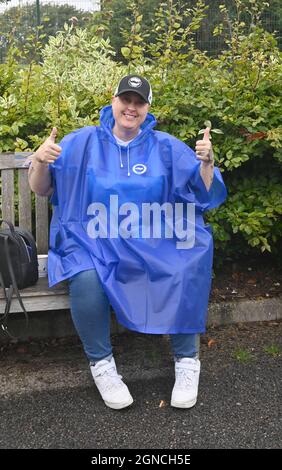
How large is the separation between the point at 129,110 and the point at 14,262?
933 millimetres

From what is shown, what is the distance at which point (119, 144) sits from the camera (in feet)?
9.59

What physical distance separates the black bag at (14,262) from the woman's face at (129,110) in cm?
75

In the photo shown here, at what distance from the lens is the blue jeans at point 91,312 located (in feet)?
8.77

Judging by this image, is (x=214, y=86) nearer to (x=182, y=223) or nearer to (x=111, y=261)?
(x=182, y=223)

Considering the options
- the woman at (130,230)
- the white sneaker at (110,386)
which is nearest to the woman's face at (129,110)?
the woman at (130,230)

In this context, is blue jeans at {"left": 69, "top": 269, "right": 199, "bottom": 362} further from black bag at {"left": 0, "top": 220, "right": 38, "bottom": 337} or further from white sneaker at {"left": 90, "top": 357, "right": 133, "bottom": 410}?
black bag at {"left": 0, "top": 220, "right": 38, "bottom": 337}

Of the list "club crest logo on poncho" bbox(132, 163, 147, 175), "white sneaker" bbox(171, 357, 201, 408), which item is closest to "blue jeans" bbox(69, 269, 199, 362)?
"white sneaker" bbox(171, 357, 201, 408)

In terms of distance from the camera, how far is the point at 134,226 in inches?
112

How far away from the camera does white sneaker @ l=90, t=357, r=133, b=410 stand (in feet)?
8.83

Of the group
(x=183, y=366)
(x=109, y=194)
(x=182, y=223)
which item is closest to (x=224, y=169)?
(x=182, y=223)

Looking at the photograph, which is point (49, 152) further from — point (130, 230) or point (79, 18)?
point (79, 18)

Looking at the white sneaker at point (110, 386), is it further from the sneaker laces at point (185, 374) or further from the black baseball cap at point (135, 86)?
the black baseball cap at point (135, 86)
